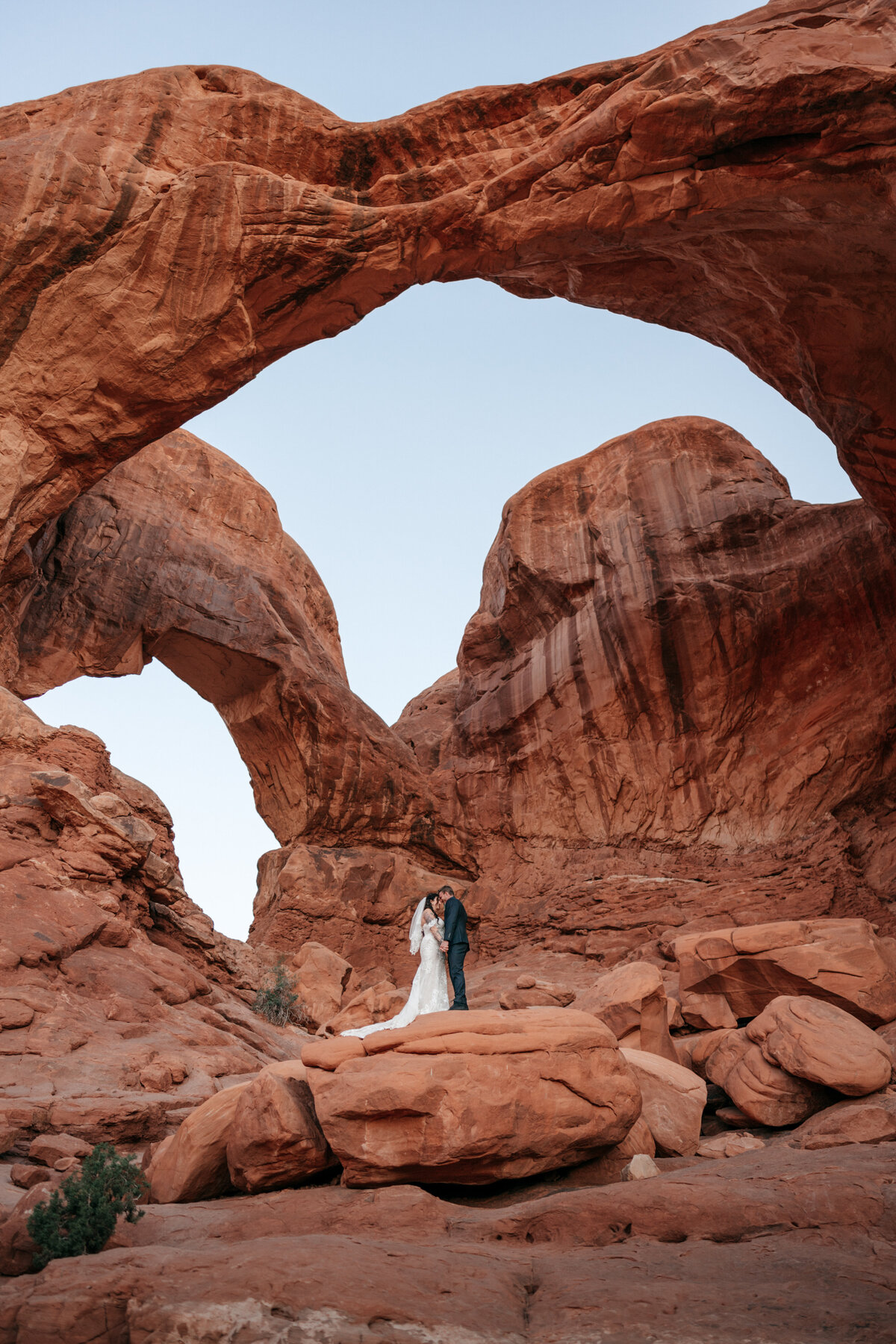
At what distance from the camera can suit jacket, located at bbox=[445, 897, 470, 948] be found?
323 inches

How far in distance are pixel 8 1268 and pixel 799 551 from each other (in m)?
19.0

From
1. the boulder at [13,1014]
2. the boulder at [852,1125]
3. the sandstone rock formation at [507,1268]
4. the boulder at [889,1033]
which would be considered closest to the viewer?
the sandstone rock formation at [507,1268]

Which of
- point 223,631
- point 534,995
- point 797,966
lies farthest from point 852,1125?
point 223,631

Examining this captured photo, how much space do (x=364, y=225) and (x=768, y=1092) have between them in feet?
41.1

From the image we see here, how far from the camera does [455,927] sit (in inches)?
323

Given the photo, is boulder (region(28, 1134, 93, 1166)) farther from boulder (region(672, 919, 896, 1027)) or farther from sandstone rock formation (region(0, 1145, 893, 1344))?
boulder (region(672, 919, 896, 1027))

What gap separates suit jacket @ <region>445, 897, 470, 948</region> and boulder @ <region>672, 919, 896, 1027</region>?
3.99 metres

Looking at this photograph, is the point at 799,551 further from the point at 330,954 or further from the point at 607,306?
the point at 330,954

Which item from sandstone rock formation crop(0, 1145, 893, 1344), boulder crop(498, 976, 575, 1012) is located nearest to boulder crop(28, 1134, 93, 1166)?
sandstone rock formation crop(0, 1145, 893, 1344)

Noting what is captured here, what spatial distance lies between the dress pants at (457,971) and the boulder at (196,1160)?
6.35 ft

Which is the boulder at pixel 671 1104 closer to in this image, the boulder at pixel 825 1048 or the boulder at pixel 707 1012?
the boulder at pixel 825 1048

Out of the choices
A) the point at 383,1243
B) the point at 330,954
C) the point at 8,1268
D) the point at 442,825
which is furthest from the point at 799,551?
the point at 8,1268

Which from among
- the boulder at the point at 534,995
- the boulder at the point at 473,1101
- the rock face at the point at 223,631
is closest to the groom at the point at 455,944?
the boulder at the point at 473,1101

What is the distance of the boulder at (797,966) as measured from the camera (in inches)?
388
